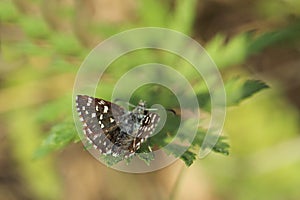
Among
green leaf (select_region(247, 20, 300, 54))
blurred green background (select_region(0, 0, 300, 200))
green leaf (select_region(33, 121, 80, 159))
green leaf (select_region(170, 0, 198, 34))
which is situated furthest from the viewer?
blurred green background (select_region(0, 0, 300, 200))

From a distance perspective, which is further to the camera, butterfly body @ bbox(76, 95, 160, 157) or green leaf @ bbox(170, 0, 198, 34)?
green leaf @ bbox(170, 0, 198, 34)

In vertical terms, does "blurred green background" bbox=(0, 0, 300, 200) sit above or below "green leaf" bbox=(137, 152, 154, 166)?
above

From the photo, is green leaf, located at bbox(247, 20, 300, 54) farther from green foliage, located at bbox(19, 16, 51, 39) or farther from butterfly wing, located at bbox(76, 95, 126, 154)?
green foliage, located at bbox(19, 16, 51, 39)

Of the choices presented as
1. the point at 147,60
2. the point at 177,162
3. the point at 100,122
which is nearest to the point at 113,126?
the point at 100,122

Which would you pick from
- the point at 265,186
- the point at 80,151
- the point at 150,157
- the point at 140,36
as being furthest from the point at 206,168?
the point at 150,157

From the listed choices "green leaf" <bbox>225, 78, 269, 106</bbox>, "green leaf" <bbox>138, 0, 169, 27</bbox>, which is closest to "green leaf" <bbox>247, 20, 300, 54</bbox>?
"green leaf" <bbox>225, 78, 269, 106</bbox>

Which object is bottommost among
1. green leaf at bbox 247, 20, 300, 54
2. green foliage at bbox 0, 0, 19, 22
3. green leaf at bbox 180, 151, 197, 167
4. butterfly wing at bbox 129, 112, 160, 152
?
green leaf at bbox 180, 151, 197, 167

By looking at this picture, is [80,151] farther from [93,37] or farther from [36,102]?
[93,37]
